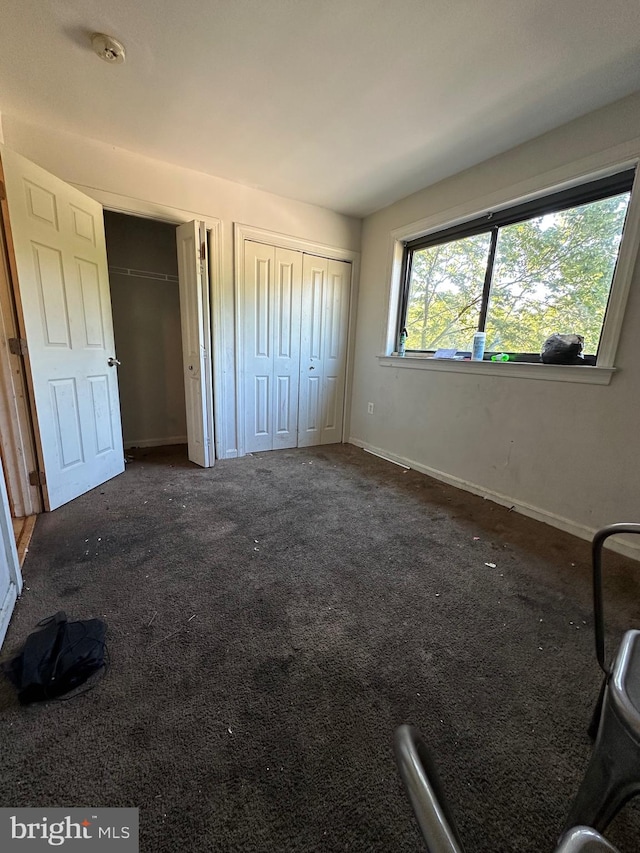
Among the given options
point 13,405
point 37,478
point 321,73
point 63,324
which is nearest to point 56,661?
point 37,478

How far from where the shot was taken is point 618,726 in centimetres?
67

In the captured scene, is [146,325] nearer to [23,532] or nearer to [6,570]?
[23,532]

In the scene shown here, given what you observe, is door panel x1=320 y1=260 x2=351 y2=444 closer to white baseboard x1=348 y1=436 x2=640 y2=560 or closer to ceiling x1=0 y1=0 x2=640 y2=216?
white baseboard x1=348 y1=436 x2=640 y2=560

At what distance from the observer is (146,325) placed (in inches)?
141

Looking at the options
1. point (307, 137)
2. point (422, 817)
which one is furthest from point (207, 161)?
point (422, 817)

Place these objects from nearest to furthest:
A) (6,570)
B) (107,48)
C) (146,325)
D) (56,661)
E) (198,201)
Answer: (56,661) → (6,570) → (107,48) → (198,201) → (146,325)

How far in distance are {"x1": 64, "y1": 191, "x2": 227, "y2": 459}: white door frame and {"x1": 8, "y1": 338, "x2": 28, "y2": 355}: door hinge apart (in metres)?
1.29

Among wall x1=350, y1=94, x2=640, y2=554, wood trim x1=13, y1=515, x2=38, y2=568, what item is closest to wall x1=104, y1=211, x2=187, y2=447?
wood trim x1=13, y1=515, x2=38, y2=568

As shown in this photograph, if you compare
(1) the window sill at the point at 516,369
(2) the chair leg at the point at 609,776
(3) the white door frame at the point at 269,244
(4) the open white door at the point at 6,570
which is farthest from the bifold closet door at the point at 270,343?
(2) the chair leg at the point at 609,776

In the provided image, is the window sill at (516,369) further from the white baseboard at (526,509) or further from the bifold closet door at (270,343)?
the bifold closet door at (270,343)

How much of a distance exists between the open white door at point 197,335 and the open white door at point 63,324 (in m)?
0.58

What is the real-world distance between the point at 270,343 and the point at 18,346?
6.39ft

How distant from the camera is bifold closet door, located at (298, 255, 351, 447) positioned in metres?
3.62

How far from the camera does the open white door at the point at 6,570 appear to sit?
1348mm
